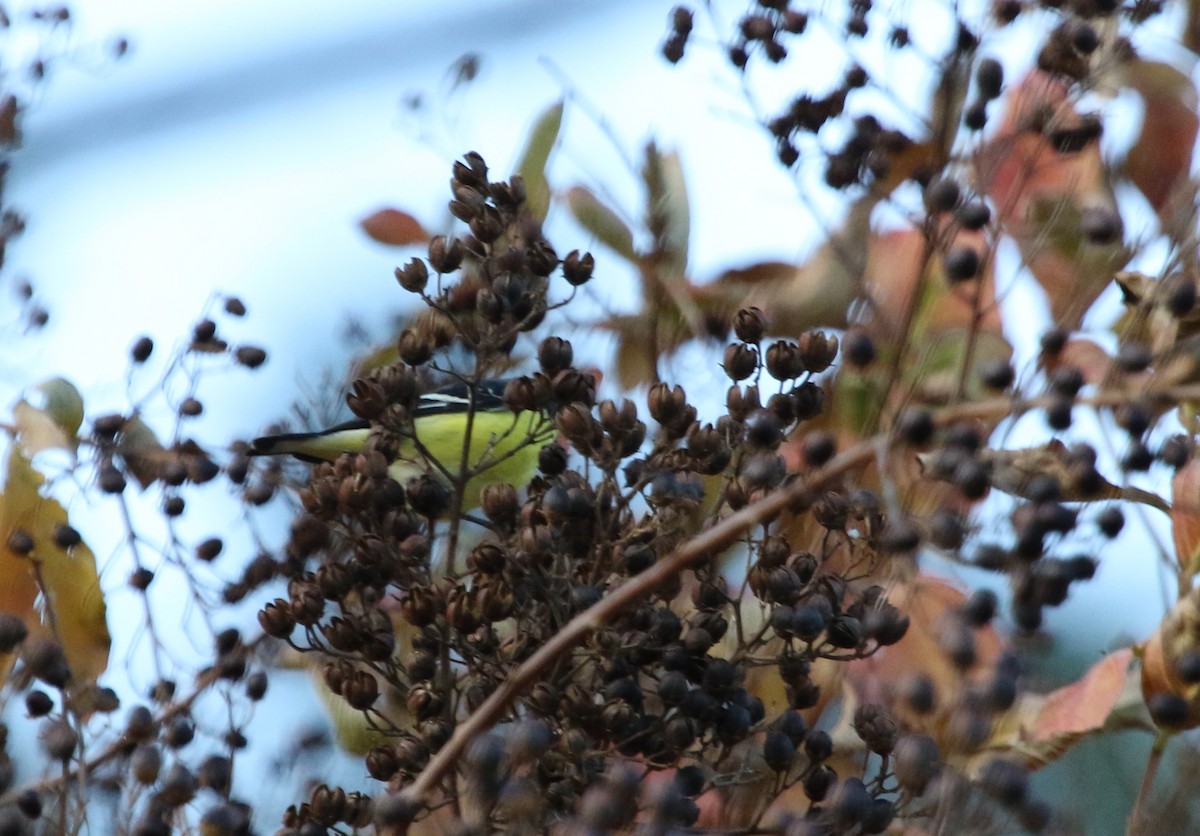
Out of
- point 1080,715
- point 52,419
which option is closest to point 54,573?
point 52,419

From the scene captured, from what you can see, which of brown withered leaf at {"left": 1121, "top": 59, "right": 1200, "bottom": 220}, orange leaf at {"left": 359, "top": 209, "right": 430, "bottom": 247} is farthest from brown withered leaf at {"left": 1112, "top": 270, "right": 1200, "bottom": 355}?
orange leaf at {"left": 359, "top": 209, "right": 430, "bottom": 247}

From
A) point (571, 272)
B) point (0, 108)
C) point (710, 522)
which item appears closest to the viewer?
point (710, 522)

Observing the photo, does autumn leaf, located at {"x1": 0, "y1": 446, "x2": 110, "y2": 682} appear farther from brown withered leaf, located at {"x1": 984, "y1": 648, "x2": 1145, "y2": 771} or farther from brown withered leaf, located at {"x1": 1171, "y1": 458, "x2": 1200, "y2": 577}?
brown withered leaf, located at {"x1": 1171, "y1": 458, "x2": 1200, "y2": 577}

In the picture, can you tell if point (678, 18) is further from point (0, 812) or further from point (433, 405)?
point (0, 812)

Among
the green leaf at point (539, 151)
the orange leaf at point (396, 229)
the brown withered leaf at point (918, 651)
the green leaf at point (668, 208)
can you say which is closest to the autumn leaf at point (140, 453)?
the orange leaf at point (396, 229)

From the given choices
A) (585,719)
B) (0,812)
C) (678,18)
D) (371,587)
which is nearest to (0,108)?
(678,18)

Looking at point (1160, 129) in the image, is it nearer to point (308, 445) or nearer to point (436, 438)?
point (436, 438)
